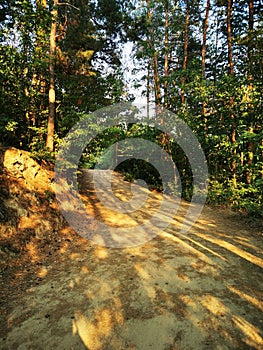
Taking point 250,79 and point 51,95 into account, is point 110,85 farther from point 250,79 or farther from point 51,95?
point 250,79

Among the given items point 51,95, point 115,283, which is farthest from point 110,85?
point 115,283

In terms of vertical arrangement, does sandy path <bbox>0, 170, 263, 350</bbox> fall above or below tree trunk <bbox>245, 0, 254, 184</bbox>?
below

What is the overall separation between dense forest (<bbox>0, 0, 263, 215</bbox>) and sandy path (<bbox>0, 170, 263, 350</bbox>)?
3187 millimetres

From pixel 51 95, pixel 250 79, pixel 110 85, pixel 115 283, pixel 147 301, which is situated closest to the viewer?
pixel 147 301

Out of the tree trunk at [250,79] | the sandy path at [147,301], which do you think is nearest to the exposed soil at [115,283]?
the sandy path at [147,301]

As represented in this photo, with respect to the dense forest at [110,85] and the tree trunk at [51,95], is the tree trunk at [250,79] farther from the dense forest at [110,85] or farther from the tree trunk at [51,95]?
the tree trunk at [51,95]

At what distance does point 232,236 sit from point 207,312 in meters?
→ 3.65

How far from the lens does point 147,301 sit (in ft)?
11.6

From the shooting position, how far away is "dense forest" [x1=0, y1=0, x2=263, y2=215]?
6.99 metres

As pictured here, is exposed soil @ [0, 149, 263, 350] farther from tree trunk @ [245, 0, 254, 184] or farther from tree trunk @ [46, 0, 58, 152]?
tree trunk @ [245, 0, 254, 184]

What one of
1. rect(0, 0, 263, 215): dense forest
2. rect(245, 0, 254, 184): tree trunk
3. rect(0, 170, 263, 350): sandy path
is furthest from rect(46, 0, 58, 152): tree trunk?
rect(245, 0, 254, 184): tree trunk

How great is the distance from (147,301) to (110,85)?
8597 millimetres

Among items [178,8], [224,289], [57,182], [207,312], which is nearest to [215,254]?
[224,289]

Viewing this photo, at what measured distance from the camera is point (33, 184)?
6.64 m
